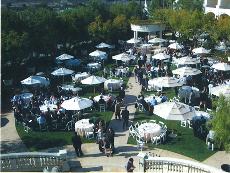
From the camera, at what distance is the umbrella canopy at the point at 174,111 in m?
21.6

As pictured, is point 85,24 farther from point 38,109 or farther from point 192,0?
point 192,0

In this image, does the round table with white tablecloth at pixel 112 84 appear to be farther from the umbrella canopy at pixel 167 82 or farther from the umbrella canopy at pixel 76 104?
the umbrella canopy at pixel 76 104

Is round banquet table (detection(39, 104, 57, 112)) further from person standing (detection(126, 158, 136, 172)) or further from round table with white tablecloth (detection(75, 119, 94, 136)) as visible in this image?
person standing (detection(126, 158, 136, 172))

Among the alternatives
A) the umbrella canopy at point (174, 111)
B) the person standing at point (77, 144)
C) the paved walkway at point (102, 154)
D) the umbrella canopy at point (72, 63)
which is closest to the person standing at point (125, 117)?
the paved walkway at point (102, 154)

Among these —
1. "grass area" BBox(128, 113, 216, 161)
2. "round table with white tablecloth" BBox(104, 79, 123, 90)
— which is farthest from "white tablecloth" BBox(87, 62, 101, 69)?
"grass area" BBox(128, 113, 216, 161)

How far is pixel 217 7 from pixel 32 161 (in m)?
57.7

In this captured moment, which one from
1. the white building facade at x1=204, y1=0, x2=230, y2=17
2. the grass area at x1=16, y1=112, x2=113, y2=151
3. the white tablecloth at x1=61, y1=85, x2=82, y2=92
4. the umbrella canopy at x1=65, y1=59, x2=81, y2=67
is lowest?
the grass area at x1=16, y1=112, x2=113, y2=151

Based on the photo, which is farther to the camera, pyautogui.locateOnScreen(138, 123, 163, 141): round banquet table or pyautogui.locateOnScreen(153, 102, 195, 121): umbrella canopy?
pyautogui.locateOnScreen(153, 102, 195, 121): umbrella canopy

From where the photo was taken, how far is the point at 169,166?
17000mm

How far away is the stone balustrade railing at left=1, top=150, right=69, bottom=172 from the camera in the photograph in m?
17.5

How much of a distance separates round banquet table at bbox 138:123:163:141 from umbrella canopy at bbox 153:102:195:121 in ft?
2.34

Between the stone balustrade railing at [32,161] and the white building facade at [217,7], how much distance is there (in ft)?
177

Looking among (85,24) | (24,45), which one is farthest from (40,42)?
(85,24)

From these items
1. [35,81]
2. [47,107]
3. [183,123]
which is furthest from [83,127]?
[35,81]
